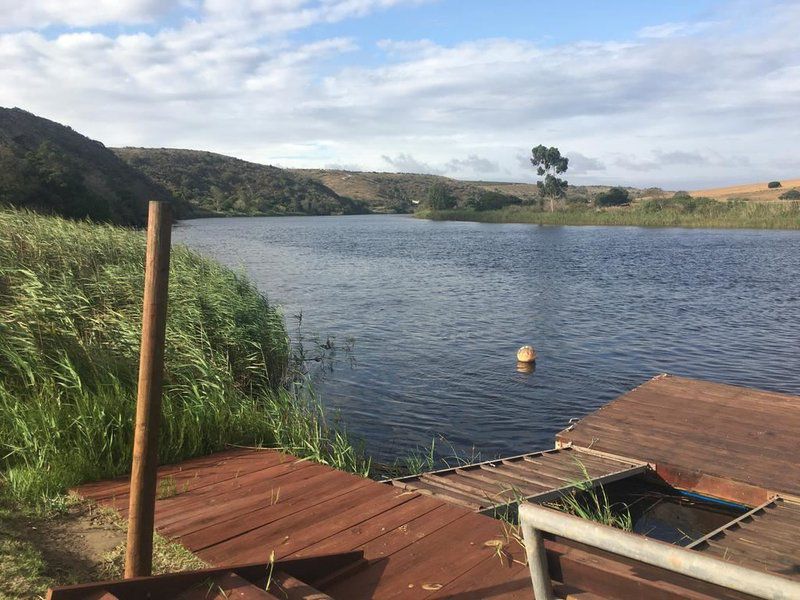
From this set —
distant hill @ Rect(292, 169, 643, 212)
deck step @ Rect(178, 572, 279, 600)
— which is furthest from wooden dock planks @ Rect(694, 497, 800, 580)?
distant hill @ Rect(292, 169, 643, 212)

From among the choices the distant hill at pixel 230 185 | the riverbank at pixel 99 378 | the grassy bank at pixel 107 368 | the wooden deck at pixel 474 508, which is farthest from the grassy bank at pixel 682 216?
the riverbank at pixel 99 378

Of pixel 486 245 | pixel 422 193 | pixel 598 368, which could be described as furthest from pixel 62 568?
pixel 422 193

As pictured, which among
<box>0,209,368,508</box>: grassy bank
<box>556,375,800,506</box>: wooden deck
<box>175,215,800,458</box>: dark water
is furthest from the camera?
<box>175,215,800,458</box>: dark water

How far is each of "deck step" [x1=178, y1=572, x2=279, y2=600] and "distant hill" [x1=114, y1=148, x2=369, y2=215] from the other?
10111 cm

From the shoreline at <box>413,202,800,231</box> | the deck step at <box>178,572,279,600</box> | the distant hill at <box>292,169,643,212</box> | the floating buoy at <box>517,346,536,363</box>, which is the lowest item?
the floating buoy at <box>517,346,536,363</box>

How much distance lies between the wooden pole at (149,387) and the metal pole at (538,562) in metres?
1.79

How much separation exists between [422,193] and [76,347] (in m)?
154

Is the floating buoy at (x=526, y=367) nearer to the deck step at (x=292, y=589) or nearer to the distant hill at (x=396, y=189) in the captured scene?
the deck step at (x=292, y=589)

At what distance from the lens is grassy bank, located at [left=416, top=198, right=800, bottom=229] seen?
5611 centimetres

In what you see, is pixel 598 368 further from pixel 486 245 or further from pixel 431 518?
pixel 486 245

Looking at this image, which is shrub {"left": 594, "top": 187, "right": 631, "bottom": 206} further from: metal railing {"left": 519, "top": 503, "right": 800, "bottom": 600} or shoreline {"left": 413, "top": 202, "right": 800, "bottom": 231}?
metal railing {"left": 519, "top": 503, "right": 800, "bottom": 600}

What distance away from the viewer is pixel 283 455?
5.85 meters

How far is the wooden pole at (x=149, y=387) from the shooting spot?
2.97m

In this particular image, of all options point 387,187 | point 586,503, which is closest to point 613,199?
point 387,187
